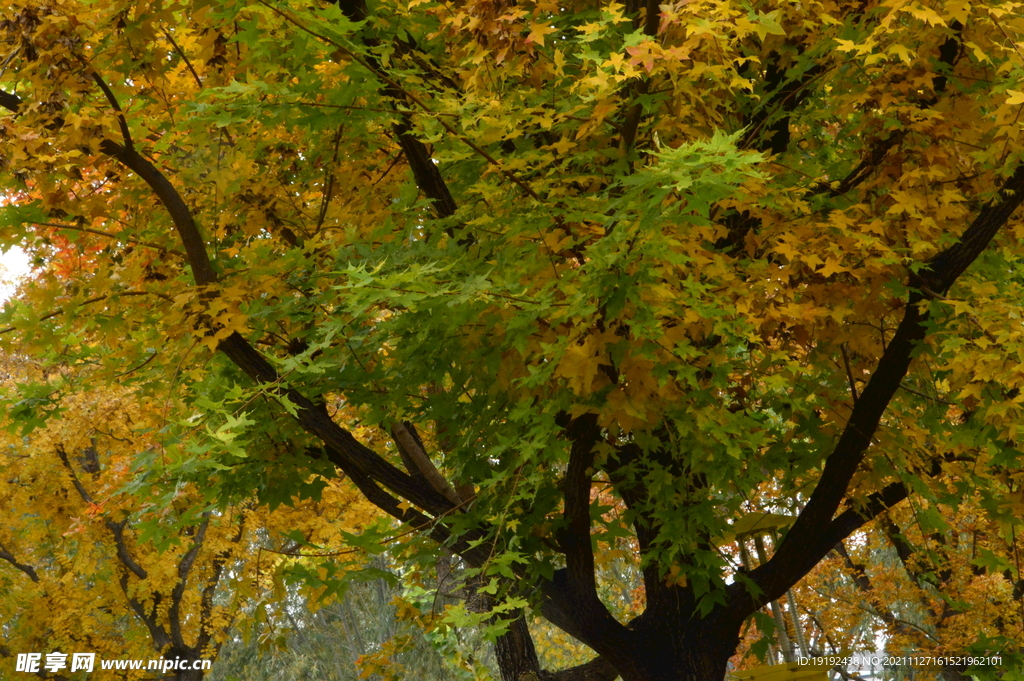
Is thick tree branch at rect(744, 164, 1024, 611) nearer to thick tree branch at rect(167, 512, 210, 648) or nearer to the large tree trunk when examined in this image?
the large tree trunk

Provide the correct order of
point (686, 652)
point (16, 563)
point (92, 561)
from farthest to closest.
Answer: point (16, 563), point (92, 561), point (686, 652)

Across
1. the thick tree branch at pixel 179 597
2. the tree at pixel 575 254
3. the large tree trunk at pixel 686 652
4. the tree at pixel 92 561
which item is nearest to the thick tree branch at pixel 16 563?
the tree at pixel 92 561

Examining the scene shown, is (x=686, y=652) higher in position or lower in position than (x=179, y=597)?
lower

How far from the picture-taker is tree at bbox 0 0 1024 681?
387 cm

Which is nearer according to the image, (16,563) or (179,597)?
(179,597)

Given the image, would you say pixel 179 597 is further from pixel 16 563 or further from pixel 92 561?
pixel 16 563

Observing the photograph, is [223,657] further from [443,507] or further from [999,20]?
[999,20]

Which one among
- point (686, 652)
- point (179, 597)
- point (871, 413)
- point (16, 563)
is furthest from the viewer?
point (16, 563)

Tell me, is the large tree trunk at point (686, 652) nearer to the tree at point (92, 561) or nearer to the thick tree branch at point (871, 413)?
the thick tree branch at point (871, 413)

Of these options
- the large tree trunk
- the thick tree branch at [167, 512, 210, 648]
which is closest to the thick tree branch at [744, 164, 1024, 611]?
the large tree trunk

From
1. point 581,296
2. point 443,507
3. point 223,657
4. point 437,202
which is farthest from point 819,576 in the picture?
point 223,657

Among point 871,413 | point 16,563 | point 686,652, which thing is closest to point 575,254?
point 871,413

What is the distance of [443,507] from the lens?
557cm

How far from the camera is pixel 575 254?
4.41 meters
